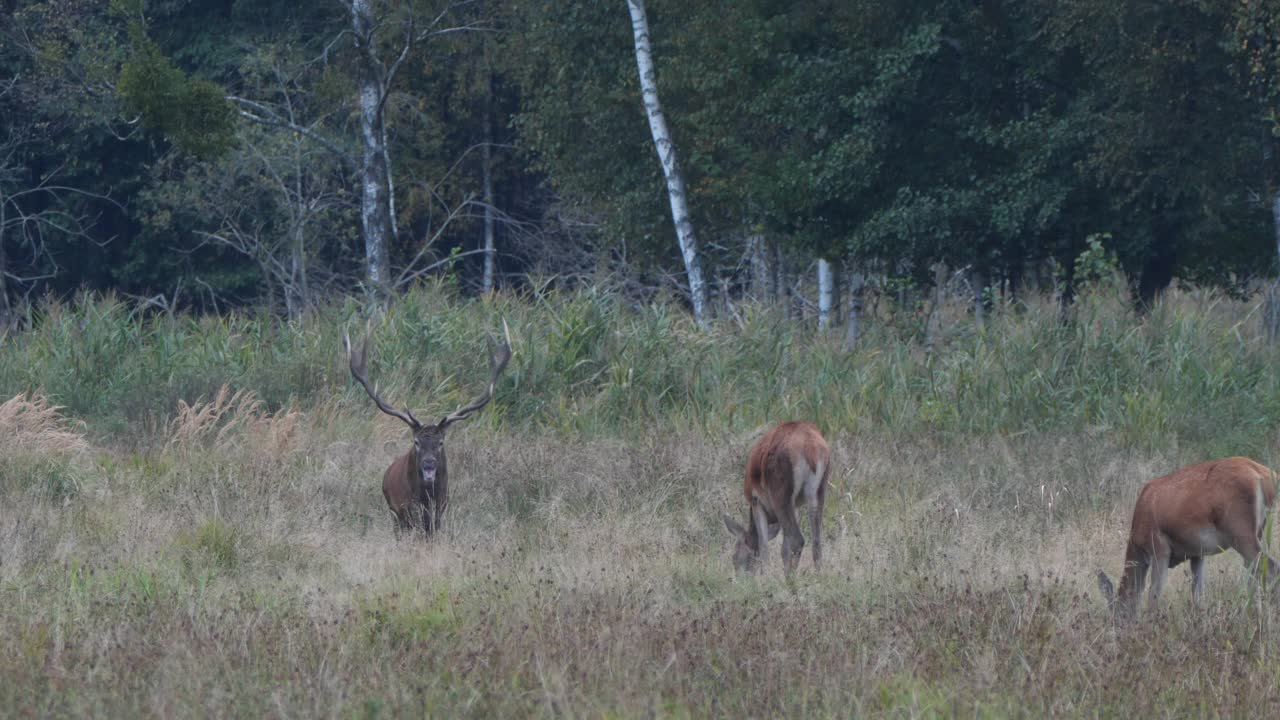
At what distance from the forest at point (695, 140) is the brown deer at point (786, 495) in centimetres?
772

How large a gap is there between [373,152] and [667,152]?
4877 mm

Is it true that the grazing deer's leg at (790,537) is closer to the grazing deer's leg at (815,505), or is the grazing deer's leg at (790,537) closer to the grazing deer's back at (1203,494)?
the grazing deer's leg at (815,505)

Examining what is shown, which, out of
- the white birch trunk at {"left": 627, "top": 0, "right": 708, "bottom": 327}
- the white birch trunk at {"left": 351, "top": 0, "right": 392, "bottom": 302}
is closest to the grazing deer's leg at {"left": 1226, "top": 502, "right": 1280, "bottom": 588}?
the white birch trunk at {"left": 627, "top": 0, "right": 708, "bottom": 327}

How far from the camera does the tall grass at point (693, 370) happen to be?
1292 centimetres

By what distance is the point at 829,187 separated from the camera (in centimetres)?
1916

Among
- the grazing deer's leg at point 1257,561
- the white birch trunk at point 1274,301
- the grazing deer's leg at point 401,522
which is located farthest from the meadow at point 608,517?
the white birch trunk at point 1274,301

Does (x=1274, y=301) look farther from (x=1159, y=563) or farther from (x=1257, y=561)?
(x=1257, y=561)

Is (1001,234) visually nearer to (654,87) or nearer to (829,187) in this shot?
(829,187)

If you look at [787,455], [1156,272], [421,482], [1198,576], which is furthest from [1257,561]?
[1156,272]

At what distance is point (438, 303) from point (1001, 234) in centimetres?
784

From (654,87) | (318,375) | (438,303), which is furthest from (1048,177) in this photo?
(318,375)

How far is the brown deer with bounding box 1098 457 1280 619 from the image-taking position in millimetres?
6449

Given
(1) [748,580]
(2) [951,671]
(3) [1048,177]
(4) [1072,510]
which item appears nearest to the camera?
(2) [951,671]

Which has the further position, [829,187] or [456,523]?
[829,187]
